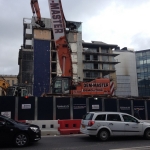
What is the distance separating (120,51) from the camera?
87625mm

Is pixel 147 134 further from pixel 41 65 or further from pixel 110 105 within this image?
pixel 41 65

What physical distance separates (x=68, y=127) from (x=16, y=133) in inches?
232

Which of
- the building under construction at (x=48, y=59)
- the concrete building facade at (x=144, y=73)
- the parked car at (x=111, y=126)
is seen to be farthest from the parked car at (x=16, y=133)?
the concrete building facade at (x=144, y=73)

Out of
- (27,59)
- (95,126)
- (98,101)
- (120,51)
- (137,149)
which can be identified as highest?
(120,51)

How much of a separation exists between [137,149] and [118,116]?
304cm

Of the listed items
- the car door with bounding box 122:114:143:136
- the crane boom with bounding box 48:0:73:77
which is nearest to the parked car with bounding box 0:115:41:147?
the car door with bounding box 122:114:143:136

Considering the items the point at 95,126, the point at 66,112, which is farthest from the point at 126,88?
the point at 95,126

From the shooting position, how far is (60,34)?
20.8 meters

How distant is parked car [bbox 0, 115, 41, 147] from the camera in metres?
9.66

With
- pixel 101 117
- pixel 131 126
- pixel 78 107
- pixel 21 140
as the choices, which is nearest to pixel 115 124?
pixel 101 117

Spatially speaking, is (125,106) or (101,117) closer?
(101,117)

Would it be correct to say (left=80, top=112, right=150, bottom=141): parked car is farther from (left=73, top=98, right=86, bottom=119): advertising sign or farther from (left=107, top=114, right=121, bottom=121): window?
(left=73, top=98, right=86, bottom=119): advertising sign

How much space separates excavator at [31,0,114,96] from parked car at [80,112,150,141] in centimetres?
847

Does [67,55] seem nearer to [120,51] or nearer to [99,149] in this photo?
[99,149]
